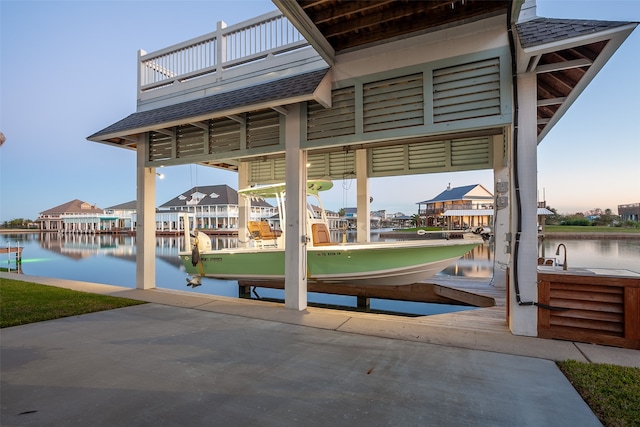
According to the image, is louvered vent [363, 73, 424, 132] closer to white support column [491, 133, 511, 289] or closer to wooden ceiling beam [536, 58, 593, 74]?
wooden ceiling beam [536, 58, 593, 74]

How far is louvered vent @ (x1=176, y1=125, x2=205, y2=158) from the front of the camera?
6.20m

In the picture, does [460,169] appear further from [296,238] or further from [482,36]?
[296,238]

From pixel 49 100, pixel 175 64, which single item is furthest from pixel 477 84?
pixel 49 100

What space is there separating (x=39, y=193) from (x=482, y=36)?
123395 mm

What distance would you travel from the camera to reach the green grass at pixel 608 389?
201cm

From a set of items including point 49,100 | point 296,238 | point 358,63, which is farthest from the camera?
point 49,100

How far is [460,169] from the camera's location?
7461mm

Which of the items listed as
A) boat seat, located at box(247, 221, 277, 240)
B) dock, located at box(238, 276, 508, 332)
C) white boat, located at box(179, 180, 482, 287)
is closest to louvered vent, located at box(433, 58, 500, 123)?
white boat, located at box(179, 180, 482, 287)

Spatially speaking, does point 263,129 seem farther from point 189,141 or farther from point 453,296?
point 453,296

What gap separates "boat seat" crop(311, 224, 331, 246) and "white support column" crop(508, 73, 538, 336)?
386cm

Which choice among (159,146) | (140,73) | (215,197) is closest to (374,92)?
(159,146)

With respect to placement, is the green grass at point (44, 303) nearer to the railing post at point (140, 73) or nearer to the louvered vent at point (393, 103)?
the railing post at point (140, 73)

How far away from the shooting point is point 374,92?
4629mm

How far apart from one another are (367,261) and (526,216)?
2835mm
